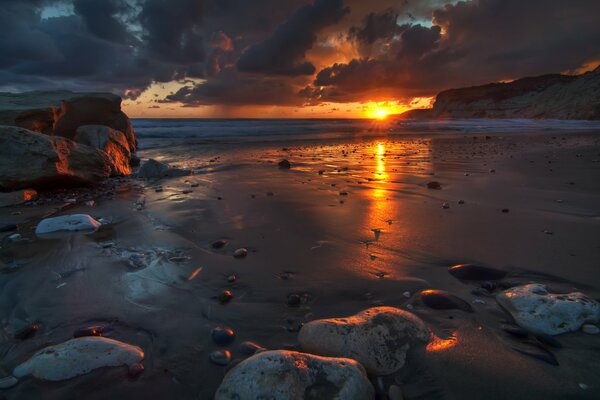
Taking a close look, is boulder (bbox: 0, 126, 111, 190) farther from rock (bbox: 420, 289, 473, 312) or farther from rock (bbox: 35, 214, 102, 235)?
rock (bbox: 420, 289, 473, 312)

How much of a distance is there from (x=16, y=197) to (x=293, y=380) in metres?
5.70

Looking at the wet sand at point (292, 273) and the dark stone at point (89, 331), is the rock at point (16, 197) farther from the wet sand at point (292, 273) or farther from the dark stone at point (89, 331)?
the dark stone at point (89, 331)

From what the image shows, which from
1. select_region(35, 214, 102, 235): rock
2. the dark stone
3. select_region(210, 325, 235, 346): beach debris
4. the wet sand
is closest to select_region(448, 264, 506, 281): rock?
the wet sand

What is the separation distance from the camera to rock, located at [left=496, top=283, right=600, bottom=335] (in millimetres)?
1751

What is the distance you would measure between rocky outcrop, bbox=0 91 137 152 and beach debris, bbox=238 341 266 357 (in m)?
7.96

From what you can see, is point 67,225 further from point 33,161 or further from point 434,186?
point 434,186

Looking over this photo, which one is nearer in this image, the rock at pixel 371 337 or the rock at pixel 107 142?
the rock at pixel 371 337

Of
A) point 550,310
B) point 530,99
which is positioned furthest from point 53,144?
point 530,99

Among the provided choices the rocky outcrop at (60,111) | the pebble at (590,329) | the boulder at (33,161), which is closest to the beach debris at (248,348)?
the pebble at (590,329)

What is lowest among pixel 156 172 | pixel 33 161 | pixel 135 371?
pixel 135 371

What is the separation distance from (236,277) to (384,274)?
3.80ft

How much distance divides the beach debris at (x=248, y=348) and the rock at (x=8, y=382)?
1.02 metres

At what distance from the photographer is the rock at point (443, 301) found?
2.01 metres

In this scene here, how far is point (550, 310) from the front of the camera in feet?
5.96
